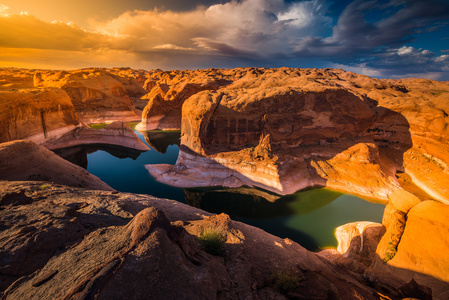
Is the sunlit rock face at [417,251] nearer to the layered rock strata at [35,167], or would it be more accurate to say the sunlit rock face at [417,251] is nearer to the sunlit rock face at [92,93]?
the layered rock strata at [35,167]

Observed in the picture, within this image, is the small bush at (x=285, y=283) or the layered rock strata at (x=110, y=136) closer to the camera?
the small bush at (x=285, y=283)

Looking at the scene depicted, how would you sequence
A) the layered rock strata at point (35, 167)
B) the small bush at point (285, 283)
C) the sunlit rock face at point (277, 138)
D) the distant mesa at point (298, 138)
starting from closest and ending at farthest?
the small bush at point (285, 283) < the layered rock strata at point (35, 167) < the distant mesa at point (298, 138) < the sunlit rock face at point (277, 138)

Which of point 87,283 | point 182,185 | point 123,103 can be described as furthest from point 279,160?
point 123,103

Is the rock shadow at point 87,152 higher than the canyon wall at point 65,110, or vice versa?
the canyon wall at point 65,110

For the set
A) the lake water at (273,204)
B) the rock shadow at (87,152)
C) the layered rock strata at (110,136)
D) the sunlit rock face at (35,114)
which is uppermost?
the sunlit rock face at (35,114)

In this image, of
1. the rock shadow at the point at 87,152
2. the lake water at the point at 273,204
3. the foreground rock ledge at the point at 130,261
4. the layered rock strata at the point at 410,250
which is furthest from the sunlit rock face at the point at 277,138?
the foreground rock ledge at the point at 130,261

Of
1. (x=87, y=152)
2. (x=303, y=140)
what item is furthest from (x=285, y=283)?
(x=87, y=152)

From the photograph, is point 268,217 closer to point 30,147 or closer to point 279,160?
point 279,160

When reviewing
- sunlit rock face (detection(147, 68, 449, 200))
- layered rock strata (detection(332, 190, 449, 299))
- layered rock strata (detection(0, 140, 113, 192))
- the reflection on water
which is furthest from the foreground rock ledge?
sunlit rock face (detection(147, 68, 449, 200))

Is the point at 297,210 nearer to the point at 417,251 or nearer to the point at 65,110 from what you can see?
the point at 417,251
